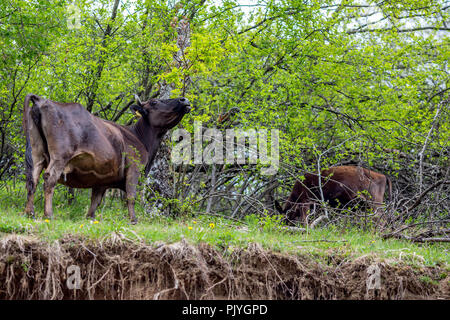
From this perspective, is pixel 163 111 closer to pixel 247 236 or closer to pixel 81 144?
pixel 81 144

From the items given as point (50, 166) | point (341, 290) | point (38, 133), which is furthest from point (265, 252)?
point (38, 133)

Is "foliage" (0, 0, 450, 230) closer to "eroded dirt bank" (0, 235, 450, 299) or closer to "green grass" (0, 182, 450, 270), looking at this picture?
"green grass" (0, 182, 450, 270)

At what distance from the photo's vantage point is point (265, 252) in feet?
20.9

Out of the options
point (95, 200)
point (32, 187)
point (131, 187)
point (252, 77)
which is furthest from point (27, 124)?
point (252, 77)

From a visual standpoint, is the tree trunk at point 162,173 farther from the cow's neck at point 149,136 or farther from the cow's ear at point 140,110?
the cow's ear at point 140,110

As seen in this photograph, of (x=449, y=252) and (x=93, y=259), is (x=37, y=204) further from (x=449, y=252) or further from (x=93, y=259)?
(x=449, y=252)

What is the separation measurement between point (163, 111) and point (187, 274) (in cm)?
364

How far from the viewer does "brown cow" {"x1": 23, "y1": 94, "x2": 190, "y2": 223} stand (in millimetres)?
7215

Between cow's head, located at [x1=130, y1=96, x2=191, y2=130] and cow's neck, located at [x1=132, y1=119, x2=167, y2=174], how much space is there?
0.27ft

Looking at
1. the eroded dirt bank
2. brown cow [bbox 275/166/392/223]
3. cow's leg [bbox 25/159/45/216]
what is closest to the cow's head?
cow's leg [bbox 25/159/45/216]

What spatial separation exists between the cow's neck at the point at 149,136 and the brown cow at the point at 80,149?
11cm

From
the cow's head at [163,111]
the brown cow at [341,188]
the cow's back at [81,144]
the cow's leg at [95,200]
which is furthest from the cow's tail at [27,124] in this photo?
the brown cow at [341,188]

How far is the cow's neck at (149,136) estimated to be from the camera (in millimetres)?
8977

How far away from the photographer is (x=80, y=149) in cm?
744
